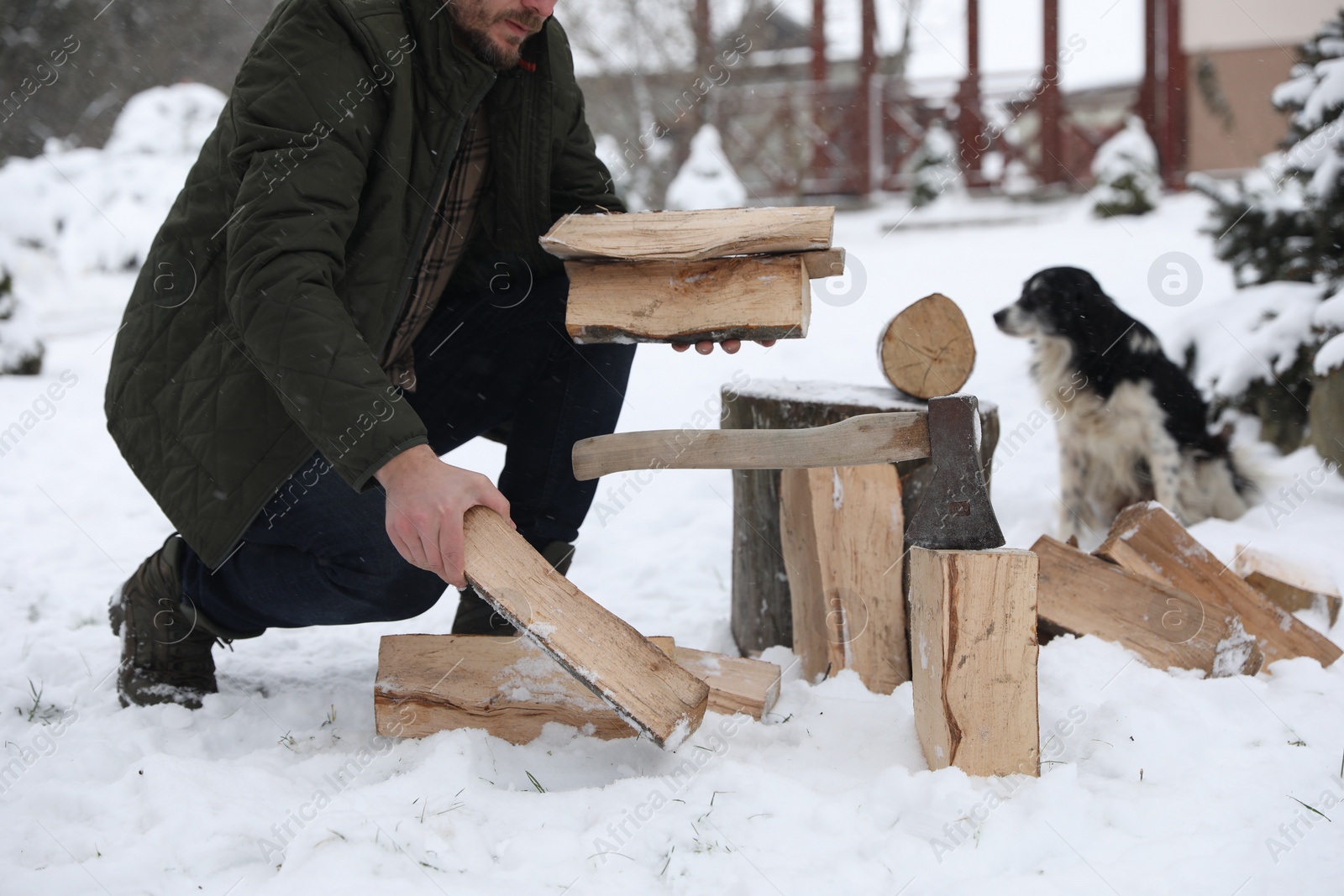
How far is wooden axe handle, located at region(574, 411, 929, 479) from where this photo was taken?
1.72m

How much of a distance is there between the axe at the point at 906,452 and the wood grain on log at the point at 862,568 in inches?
17.6

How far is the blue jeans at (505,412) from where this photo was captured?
205cm

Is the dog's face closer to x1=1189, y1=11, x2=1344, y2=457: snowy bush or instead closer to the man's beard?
x1=1189, y1=11, x2=1344, y2=457: snowy bush

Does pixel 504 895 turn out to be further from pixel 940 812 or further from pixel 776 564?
pixel 776 564

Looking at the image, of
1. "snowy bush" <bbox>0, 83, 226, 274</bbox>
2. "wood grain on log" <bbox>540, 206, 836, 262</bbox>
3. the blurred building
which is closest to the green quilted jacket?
"wood grain on log" <bbox>540, 206, 836, 262</bbox>

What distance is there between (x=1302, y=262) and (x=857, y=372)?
2114 mm

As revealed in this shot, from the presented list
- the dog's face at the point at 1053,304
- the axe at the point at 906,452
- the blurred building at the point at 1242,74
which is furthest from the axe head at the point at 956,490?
the blurred building at the point at 1242,74

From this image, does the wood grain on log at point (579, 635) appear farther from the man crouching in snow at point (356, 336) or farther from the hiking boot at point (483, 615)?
the hiking boot at point (483, 615)

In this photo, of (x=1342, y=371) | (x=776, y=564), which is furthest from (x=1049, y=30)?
(x=776, y=564)

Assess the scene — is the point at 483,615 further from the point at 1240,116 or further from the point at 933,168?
the point at 1240,116

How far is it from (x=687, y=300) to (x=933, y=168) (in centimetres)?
1079

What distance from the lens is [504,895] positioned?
4.64 feet

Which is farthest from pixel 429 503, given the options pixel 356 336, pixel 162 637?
pixel 162 637

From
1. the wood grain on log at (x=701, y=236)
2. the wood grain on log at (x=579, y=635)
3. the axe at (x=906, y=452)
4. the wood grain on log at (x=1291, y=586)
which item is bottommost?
the wood grain on log at (x=1291, y=586)
